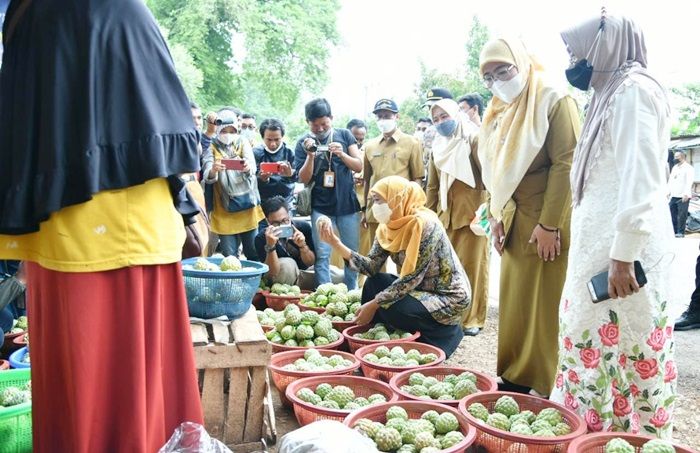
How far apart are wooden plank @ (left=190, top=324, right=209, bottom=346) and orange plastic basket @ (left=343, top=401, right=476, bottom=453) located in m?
0.68

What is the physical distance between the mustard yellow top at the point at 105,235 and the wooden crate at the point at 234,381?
0.95m

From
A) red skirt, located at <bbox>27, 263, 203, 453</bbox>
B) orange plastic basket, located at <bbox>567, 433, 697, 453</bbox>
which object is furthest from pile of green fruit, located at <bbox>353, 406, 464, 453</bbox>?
red skirt, located at <bbox>27, 263, 203, 453</bbox>

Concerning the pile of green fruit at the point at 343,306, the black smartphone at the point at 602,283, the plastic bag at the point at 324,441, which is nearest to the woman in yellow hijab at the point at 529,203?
the black smartphone at the point at 602,283

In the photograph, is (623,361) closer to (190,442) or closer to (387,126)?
(190,442)

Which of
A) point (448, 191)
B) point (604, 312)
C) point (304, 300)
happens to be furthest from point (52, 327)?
point (448, 191)

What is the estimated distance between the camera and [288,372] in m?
3.13

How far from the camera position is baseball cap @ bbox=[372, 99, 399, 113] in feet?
19.2

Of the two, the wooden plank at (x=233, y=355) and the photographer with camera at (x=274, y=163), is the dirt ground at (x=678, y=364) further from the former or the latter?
the photographer with camera at (x=274, y=163)

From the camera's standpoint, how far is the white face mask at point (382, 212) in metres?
3.92

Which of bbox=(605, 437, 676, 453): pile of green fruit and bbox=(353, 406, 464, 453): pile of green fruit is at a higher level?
bbox=(605, 437, 676, 453): pile of green fruit

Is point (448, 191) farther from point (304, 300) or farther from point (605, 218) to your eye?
point (605, 218)

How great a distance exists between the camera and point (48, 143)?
1.55 meters

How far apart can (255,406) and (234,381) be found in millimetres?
168

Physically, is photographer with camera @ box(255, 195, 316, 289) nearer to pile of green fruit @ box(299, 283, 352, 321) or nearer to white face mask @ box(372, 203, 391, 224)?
pile of green fruit @ box(299, 283, 352, 321)
